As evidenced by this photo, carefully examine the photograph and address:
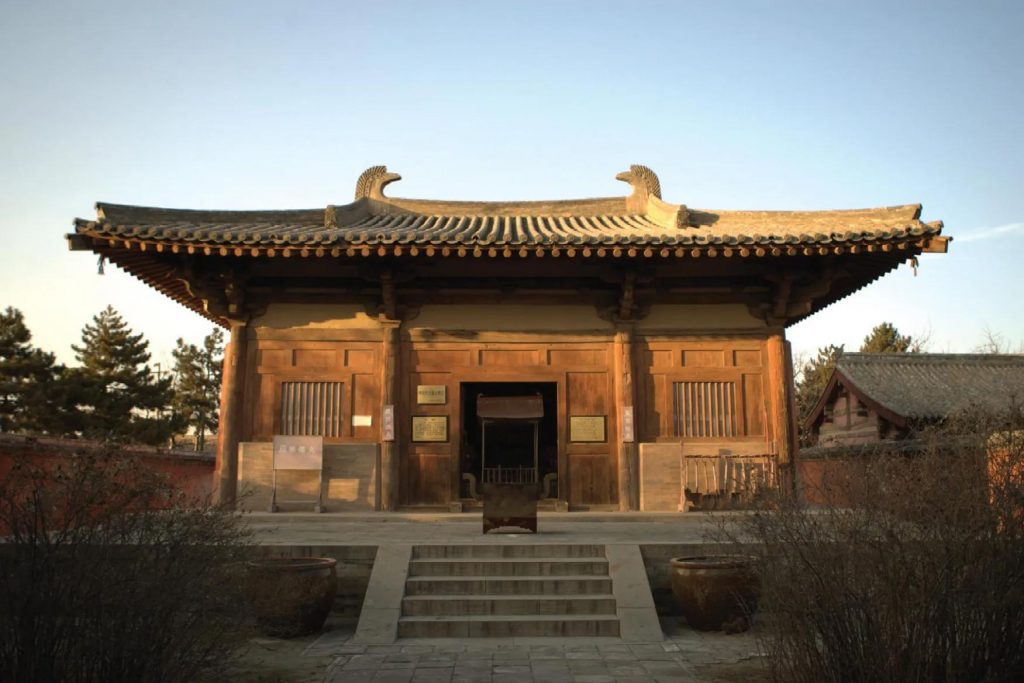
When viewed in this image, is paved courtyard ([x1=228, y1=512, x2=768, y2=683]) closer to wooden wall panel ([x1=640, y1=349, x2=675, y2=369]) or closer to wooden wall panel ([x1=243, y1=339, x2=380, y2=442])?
wooden wall panel ([x1=243, y1=339, x2=380, y2=442])

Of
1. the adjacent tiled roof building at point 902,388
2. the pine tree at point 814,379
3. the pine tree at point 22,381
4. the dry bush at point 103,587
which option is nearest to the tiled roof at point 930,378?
the adjacent tiled roof building at point 902,388

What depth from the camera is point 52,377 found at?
96.3ft

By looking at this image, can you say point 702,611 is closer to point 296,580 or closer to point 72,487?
point 296,580

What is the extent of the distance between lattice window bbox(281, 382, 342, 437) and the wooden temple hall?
0.02 meters

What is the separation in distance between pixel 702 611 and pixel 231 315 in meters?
8.37

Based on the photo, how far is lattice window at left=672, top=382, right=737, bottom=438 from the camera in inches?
488

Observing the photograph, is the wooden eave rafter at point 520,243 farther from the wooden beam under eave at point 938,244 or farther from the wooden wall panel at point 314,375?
the wooden wall panel at point 314,375

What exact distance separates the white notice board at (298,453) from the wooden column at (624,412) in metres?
4.47

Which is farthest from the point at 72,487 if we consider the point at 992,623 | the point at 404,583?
the point at 992,623

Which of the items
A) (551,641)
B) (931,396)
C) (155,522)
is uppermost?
(931,396)

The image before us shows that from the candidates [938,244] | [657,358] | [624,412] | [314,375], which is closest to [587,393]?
[624,412]

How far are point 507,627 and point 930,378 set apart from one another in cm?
Answer: 2502

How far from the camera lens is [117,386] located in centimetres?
3312

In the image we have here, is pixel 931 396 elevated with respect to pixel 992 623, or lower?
elevated
